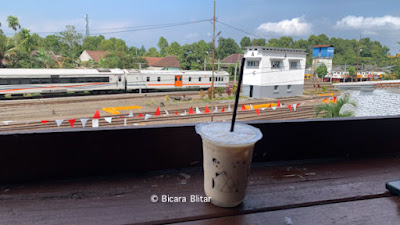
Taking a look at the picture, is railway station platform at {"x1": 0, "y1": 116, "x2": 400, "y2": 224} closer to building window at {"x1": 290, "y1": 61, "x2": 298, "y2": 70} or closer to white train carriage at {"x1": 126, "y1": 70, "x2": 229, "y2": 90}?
building window at {"x1": 290, "y1": 61, "x2": 298, "y2": 70}

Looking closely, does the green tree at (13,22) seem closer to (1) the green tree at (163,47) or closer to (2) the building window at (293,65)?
(2) the building window at (293,65)

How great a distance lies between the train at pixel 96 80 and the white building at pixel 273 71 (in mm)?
4646

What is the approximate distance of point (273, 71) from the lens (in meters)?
6.42

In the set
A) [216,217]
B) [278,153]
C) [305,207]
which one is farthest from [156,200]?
[278,153]

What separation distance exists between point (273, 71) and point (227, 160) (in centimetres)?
635

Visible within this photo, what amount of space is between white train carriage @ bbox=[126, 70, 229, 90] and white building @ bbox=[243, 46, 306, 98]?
4567 mm

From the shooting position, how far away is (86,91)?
920cm

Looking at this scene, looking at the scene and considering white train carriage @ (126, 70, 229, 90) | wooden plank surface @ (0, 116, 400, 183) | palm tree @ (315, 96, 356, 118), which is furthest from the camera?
white train carriage @ (126, 70, 229, 90)

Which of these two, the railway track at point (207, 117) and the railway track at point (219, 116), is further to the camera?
the railway track at point (207, 117)

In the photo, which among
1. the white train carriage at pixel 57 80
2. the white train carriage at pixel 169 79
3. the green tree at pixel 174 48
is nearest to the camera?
the white train carriage at pixel 57 80

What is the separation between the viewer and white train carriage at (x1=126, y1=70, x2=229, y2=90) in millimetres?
→ 10633

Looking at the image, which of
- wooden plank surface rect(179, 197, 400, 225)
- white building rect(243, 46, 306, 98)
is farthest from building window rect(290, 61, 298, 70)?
wooden plank surface rect(179, 197, 400, 225)

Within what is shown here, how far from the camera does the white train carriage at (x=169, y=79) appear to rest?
10.6 meters

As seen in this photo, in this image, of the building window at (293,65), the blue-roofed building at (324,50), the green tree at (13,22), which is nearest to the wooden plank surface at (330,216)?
the green tree at (13,22)
